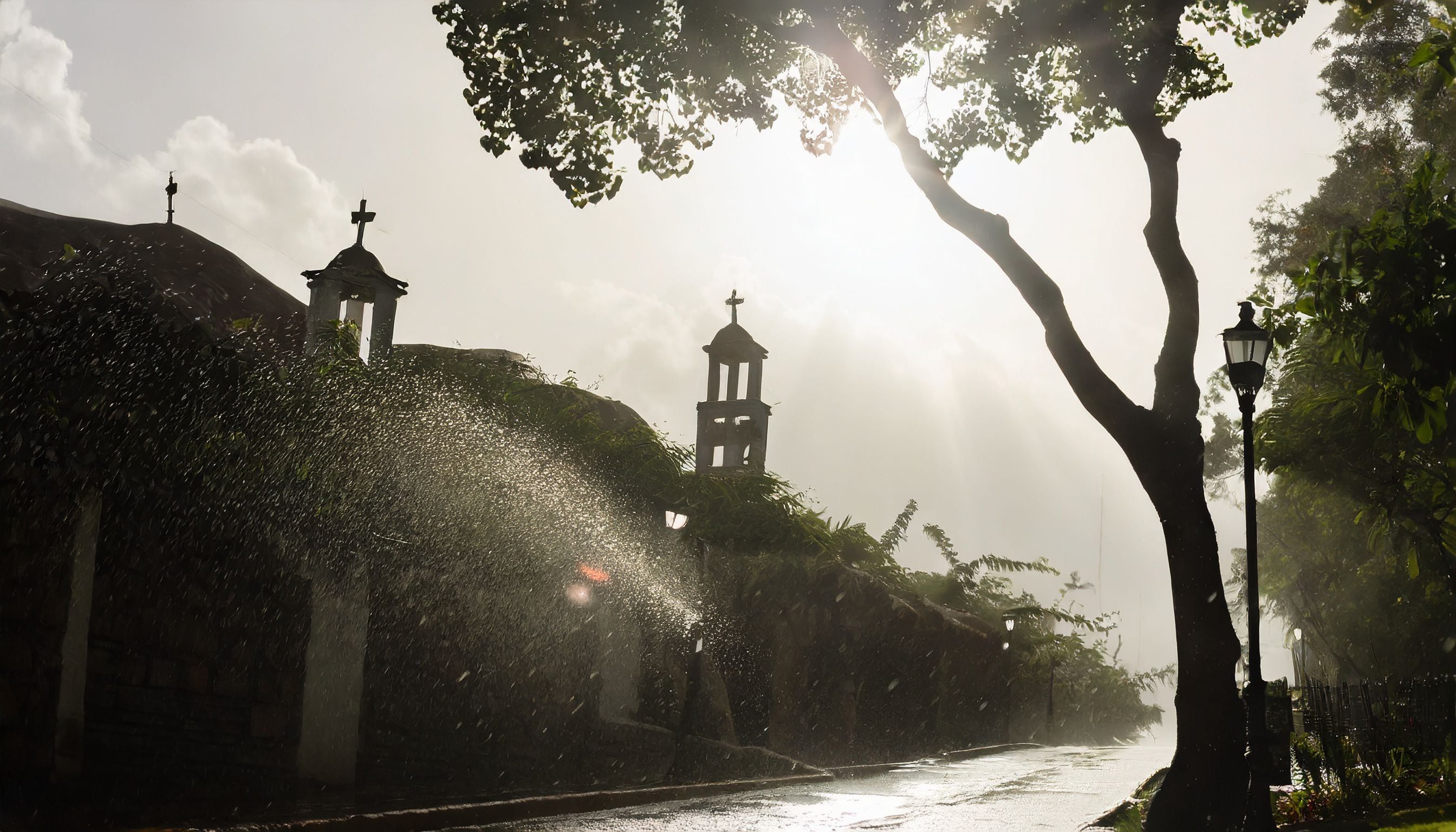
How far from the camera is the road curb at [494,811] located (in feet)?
25.2

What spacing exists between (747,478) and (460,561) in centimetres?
1155

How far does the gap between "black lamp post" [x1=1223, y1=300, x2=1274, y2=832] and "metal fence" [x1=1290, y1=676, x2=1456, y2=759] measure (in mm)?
6100

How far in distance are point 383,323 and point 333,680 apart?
11.3 metres

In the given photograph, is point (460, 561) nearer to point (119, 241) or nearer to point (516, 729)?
point (516, 729)

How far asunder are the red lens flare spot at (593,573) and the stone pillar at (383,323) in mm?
5766

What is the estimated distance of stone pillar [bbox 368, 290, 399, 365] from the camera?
20.2 metres

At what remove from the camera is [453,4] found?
11000mm

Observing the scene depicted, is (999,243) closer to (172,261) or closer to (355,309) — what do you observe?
(355,309)

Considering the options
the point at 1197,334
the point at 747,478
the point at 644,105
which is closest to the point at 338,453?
the point at 644,105

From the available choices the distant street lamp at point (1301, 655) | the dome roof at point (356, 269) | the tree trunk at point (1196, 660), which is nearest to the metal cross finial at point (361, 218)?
the dome roof at point (356, 269)

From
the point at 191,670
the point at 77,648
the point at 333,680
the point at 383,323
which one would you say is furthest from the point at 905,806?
the point at 383,323

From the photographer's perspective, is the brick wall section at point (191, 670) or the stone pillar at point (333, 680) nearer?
the brick wall section at point (191, 670)

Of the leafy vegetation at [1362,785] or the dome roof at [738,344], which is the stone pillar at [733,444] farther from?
the leafy vegetation at [1362,785]

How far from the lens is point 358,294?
20.4 m
